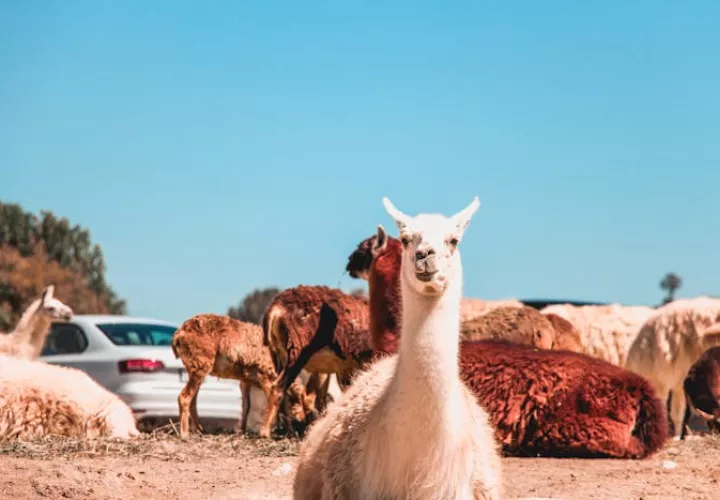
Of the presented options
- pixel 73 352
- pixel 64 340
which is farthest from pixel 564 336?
pixel 64 340

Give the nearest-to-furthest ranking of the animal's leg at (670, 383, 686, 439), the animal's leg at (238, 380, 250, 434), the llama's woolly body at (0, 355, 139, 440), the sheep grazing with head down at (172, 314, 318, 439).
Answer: the llama's woolly body at (0, 355, 139, 440) → the sheep grazing with head down at (172, 314, 318, 439) → the animal's leg at (238, 380, 250, 434) → the animal's leg at (670, 383, 686, 439)

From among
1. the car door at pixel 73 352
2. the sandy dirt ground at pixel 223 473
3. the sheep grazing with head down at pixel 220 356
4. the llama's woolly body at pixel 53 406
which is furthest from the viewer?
the car door at pixel 73 352

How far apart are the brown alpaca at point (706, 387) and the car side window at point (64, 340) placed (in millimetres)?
8714

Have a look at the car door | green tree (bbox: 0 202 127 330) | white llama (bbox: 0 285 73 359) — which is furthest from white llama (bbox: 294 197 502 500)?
green tree (bbox: 0 202 127 330)

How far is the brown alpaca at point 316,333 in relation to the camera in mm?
13570

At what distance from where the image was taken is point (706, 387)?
1396 centimetres

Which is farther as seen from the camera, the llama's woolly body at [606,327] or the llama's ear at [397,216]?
the llama's woolly body at [606,327]

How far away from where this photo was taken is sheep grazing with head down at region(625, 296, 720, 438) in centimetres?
1645

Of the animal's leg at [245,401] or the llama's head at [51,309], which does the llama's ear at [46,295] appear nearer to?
the llama's head at [51,309]

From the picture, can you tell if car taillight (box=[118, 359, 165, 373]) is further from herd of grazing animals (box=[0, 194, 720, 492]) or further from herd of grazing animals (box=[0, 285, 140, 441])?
herd of grazing animals (box=[0, 285, 140, 441])

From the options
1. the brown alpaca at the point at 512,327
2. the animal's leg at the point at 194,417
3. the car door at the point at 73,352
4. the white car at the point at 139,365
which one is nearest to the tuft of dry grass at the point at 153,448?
the animal's leg at the point at 194,417

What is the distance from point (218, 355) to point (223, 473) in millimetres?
4124

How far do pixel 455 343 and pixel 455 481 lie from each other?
29.8 inches

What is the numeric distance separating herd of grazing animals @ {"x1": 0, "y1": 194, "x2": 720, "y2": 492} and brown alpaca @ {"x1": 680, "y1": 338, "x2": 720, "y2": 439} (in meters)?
0.02
